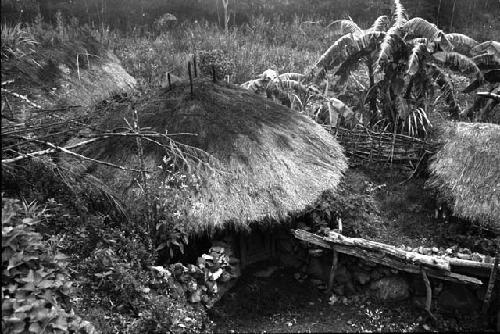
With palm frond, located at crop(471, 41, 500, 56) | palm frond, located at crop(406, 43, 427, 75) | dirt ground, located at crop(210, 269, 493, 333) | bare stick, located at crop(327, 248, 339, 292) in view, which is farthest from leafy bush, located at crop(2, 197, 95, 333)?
palm frond, located at crop(471, 41, 500, 56)

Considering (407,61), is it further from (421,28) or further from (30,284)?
(30,284)

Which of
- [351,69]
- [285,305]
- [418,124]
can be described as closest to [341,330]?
[285,305]

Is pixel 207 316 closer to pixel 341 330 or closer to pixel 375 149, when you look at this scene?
pixel 341 330

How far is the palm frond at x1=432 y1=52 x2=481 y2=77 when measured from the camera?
8719 millimetres

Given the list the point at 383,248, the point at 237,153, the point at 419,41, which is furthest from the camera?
the point at 419,41

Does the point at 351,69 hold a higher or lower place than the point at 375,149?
higher

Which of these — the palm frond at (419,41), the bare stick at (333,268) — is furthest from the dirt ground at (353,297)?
the palm frond at (419,41)

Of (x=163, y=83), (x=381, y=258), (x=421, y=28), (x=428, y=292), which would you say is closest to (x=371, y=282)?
(x=381, y=258)

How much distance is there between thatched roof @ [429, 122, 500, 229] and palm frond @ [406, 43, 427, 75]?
1237 millimetres

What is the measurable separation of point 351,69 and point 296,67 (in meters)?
5.51

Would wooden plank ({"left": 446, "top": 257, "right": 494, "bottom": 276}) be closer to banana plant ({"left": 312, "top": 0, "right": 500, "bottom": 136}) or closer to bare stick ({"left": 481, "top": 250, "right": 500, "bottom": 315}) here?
bare stick ({"left": 481, "top": 250, "right": 500, "bottom": 315})

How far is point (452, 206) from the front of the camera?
7141 mm

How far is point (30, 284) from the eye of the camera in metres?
4.09

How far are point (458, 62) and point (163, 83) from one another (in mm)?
5627
